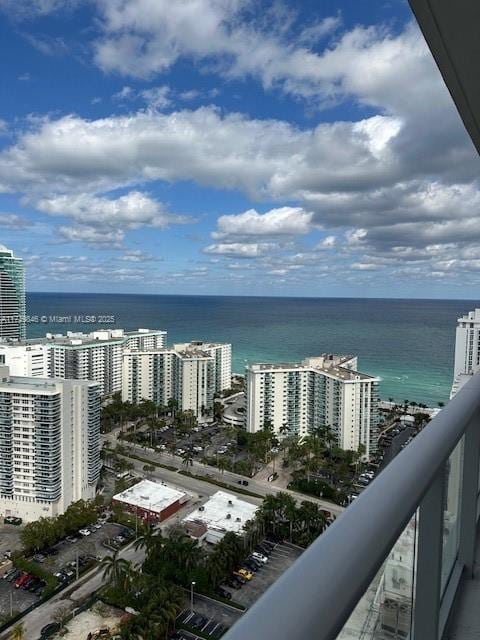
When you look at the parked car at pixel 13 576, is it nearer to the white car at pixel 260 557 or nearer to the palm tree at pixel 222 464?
the white car at pixel 260 557

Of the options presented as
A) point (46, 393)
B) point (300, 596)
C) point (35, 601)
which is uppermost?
point (300, 596)

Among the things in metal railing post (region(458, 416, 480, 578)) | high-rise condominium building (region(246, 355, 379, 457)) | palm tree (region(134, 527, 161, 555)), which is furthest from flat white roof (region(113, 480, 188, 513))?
metal railing post (region(458, 416, 480, 578))

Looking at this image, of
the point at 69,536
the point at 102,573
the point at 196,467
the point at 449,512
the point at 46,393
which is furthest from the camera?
the point at 196,467

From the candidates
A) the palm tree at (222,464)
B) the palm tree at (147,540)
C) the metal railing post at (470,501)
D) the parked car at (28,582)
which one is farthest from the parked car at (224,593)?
the metal railing post at (470,501)

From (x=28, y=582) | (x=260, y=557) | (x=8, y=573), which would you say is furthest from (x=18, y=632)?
(x=260, y=557)

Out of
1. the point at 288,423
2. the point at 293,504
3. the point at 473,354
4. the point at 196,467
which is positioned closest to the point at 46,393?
the point at 196,467

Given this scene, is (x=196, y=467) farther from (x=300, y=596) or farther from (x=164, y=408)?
(x=300, y=596)

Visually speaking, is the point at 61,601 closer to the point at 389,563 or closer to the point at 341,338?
the point at 389,563
